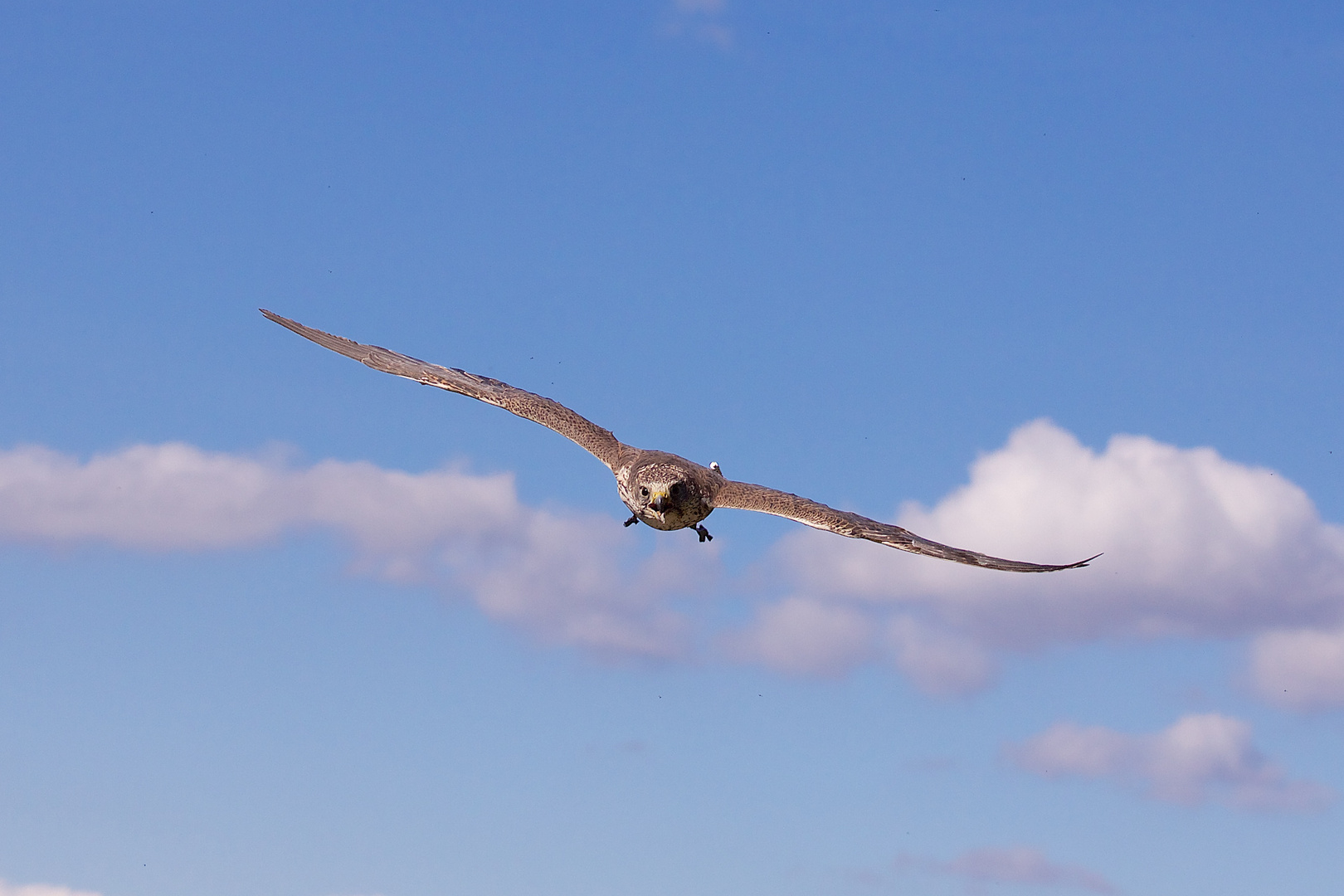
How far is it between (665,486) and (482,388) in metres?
6.14

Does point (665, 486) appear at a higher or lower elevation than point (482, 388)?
lower

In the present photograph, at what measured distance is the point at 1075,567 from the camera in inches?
989

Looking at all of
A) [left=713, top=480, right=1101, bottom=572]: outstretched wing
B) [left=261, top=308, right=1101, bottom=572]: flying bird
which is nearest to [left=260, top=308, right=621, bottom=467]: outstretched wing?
[left=261, top=308, right=1101, bottom=572]: flying bird

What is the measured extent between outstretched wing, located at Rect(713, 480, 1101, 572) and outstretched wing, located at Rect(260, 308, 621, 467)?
290 centimetres

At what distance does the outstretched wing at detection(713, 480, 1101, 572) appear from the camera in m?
27.7

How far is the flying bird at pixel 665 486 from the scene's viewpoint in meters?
28.5

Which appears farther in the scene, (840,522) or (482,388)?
(482,388)

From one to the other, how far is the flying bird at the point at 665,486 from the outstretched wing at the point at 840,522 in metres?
0.02

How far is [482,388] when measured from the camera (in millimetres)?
32781

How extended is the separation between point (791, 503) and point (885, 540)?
2.25 meters

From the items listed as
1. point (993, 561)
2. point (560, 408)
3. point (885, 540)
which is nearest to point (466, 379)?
point (560, 408)

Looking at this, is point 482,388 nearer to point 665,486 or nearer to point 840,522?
point 665,486

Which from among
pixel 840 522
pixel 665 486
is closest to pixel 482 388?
pixel 665 486

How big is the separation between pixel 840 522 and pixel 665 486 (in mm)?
3511
